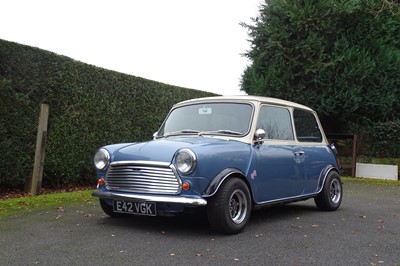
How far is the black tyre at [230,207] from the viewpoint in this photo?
4.96 meters

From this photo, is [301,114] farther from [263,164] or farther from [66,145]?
[66,145]

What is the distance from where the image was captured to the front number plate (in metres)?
4.97

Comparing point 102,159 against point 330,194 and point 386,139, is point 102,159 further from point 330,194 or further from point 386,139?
point 386,139

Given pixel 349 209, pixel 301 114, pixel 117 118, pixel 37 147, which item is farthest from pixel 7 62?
pixel 349 209

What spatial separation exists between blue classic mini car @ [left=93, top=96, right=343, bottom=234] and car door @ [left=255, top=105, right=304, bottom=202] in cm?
1

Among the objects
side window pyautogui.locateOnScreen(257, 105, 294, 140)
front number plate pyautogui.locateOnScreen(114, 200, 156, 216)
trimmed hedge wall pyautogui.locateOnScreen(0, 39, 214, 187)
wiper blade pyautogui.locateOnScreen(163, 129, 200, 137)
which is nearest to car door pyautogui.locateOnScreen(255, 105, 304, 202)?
side window pyautogui.locateOnScreen(257, 105, 294, 140)

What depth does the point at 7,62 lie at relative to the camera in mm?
8422

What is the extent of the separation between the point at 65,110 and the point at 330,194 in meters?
5.86

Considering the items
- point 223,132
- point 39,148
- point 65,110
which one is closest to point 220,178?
point 223,132

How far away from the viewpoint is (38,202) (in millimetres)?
7516

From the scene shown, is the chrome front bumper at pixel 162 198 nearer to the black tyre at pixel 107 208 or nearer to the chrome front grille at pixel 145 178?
the chrome front grille at pixel 145 178

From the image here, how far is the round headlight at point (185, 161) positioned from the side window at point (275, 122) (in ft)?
4.82

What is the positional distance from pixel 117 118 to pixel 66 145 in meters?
1.83

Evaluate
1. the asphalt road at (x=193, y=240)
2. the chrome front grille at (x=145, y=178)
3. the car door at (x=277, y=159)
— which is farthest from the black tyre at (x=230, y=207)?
the chrome front grille at (x=145, y=178)
